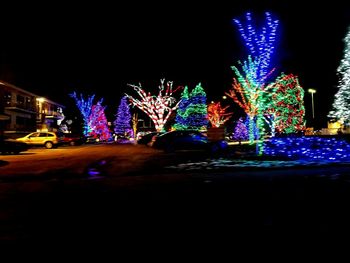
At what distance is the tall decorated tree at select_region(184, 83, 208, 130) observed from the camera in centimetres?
4969

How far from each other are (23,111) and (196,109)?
25.2 m

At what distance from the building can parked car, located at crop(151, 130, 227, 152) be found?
18.3m

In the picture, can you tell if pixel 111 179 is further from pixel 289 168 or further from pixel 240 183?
pixel 289 168

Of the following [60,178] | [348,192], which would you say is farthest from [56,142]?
[348,192]

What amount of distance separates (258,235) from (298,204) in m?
2.44

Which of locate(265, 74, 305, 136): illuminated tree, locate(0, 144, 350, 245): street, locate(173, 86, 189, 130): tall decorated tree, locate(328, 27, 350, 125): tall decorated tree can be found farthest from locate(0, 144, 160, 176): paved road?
locate(173, 86, 189, 130): tall decorated tree

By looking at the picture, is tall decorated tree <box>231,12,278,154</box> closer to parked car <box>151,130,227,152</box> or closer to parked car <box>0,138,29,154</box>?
parked car <box>151,130,227,152</box>

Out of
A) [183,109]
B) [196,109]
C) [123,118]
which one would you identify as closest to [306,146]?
[196,109]

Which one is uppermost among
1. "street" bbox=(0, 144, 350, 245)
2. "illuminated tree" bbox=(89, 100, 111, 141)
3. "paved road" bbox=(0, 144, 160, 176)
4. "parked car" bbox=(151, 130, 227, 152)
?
"illuminated tree" bbox=(89, 100, 111, 141)

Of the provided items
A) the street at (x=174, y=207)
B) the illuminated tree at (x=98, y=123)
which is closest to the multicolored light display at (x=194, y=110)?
the illuminated tree at (x=98, y=123)

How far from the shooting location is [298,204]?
759 centimetres

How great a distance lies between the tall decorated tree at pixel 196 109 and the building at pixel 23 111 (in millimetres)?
20201

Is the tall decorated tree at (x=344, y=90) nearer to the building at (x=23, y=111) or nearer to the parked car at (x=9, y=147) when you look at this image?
the parked car at (x=9, y=147)

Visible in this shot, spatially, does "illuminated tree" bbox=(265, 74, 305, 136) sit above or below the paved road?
above
